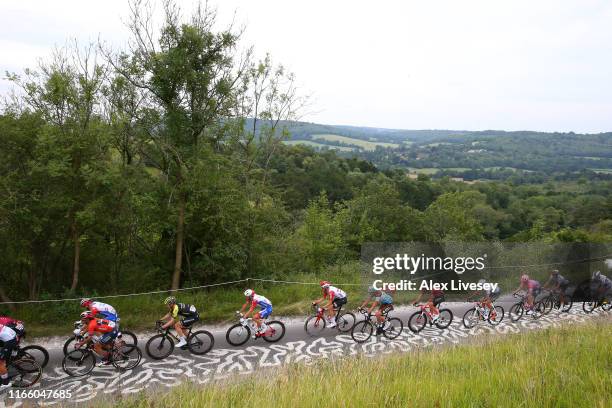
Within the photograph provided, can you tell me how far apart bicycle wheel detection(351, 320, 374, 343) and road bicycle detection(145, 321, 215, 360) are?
4.12 m

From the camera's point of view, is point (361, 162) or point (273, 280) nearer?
→ point (273, 280)

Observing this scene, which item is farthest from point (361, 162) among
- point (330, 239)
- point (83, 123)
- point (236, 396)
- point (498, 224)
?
point (236, 396)

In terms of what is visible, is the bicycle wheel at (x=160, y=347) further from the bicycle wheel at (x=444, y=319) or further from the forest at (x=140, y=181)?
the bicycle wheel at (x=444, y=319)

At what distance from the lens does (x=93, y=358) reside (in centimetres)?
1077

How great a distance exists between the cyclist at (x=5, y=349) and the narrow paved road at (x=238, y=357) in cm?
33

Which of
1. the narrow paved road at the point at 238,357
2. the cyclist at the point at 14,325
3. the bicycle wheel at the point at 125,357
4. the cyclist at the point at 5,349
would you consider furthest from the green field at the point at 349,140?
the cyclist at the point at 5,349

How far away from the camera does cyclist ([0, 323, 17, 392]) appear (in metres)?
9.33

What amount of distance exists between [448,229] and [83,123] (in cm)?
3069

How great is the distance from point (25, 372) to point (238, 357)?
479 centimetres

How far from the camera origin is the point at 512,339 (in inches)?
304

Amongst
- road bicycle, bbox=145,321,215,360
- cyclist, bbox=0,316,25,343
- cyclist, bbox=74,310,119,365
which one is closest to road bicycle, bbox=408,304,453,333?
road bicycle, bbox=145,321,215,360

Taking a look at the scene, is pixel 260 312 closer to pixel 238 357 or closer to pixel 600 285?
pixel 238 357

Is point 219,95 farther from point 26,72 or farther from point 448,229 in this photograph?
point 448,229

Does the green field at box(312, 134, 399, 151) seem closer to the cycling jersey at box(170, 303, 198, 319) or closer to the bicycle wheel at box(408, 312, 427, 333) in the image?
the bicycle wheel at box(408, 312, 427, 333)
